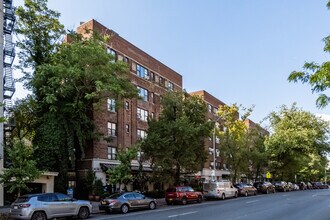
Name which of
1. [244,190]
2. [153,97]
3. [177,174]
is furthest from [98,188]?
[244,190]

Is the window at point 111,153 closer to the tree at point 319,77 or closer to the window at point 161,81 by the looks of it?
the window at point 161,81

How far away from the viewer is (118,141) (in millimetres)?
39750

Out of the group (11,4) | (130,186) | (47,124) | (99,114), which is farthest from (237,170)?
(11,4)

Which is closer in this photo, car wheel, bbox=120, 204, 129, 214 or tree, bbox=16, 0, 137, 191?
car wheel, bbox=120, 204, 129, 214

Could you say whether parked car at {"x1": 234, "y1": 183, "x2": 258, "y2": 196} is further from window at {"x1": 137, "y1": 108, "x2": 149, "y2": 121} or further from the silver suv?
the silver suv

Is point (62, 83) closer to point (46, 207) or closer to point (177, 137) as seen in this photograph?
point (177, 137)

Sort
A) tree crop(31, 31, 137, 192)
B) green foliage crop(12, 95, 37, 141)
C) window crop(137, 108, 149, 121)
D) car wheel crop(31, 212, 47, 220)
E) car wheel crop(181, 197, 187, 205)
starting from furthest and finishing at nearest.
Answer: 1. window crop(137, 108, 149, 121)
2. green foliage crop(12, 95, 37, 141)
3. car wheel crop(181, 197, 187, 205)
4. tree crop(31, 31, 137, 192)
5. car wheel crop(31, 212, 47, 220)

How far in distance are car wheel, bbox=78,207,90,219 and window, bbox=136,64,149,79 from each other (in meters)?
26.4

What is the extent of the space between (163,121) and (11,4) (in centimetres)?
1761

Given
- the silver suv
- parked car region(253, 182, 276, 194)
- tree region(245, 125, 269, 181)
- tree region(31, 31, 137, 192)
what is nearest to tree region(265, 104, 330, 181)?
tree region(245, 125, 269, 181)

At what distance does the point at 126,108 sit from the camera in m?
41.9

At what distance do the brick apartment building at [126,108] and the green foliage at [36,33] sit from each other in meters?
3.31

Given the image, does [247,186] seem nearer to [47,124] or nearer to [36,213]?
[47,124]

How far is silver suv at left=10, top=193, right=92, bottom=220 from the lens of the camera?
1788 cm
